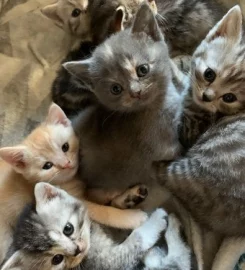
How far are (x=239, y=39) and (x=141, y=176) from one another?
24.4 inches

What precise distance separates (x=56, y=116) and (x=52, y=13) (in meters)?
0.63

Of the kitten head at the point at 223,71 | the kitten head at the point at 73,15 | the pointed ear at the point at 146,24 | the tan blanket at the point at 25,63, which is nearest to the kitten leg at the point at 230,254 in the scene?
the kitten head at the point at 223,71

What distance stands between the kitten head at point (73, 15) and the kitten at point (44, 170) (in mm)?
531

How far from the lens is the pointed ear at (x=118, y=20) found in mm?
2043

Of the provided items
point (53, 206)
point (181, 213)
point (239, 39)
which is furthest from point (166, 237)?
point (239, 39)

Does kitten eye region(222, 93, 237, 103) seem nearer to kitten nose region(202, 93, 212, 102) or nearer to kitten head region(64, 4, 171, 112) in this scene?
kitten nose region(202, 93, 212, 102)

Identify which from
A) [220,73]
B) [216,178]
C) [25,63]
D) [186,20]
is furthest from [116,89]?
[25,63]

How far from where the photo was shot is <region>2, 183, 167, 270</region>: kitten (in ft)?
5.42

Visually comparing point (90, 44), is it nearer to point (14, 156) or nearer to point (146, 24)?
point (146, 24)

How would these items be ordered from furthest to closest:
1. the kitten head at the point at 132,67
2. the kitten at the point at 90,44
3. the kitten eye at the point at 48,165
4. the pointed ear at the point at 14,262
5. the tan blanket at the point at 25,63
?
the tan blanket at the point at 25,63
the kitten at the point at 90,44
the kitten eye at the point at 48,165
the kitten head at the point at 132,67
the pointed ear at the point at 14,262

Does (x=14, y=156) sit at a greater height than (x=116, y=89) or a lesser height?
lesser

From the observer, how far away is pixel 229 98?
1710 millimetres

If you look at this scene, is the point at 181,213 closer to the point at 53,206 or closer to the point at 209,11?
the point at 53,206

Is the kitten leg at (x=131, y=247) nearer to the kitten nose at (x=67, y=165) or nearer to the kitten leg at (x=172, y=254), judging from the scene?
the kitten leg at (x=172, y=254)
